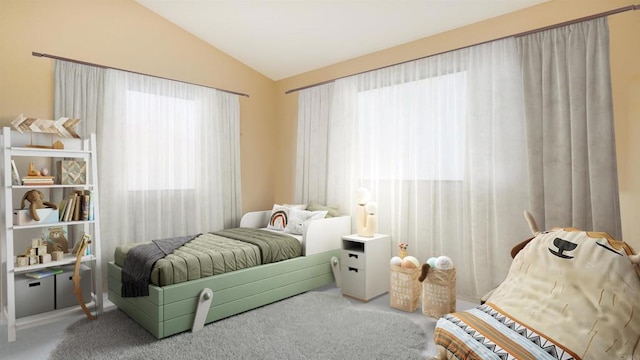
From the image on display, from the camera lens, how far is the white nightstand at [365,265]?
321 cm

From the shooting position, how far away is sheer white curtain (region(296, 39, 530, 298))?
2.90 metres

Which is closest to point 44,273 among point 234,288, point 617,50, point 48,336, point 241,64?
point 48,336

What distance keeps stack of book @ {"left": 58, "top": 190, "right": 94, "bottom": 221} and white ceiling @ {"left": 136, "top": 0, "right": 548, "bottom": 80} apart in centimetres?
201

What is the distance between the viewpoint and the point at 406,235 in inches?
139

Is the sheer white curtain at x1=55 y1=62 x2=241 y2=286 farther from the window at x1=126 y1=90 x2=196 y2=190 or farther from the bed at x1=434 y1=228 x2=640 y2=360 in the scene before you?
the bed at x1=434 y1=228 x2=640 y2=360

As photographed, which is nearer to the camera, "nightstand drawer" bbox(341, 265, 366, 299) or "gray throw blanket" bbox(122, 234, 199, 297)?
"gray throw blanket" bbox(122, 234, 199, 297)

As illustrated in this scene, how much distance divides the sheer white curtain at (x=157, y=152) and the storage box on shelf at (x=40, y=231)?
1.07ft

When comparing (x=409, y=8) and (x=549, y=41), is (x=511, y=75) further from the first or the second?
(x=409, y=8)

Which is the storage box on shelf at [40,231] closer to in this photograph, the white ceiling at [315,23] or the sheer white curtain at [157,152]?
the sheer white curtain at [157,152]

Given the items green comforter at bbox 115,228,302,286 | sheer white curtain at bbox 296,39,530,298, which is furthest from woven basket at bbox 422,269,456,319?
green comforter at bbox 115,228,302,286

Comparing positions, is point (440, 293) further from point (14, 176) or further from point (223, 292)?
point (14, 176)

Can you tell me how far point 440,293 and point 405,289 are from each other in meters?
0.33

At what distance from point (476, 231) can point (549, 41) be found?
1.57 m

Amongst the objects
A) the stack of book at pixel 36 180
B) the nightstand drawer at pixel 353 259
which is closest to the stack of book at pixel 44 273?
the stack of book at pixel 36 180
